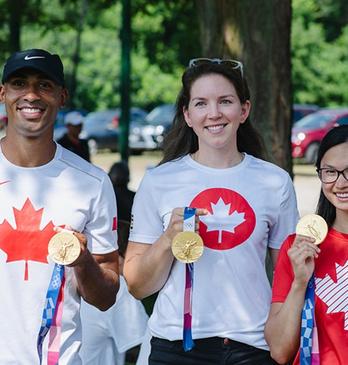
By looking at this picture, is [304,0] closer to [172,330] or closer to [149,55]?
[149,55]

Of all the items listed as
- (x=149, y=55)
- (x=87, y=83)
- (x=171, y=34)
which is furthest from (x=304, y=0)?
(x=171, y=34)

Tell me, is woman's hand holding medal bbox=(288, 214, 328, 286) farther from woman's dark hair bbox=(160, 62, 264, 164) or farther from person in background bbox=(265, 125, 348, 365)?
woman's dark hair bbox=(160, 62, 264, 164)

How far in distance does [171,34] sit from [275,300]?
45.4ft

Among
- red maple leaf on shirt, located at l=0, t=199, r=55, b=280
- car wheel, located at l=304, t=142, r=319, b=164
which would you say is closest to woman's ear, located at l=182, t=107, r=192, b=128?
red maple leaf on shirt, located at l=0, t=199, r=55, b=280

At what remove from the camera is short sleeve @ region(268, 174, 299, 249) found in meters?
4.33

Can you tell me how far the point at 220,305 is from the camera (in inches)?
164

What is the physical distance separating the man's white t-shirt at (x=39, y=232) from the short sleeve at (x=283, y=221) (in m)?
0.65

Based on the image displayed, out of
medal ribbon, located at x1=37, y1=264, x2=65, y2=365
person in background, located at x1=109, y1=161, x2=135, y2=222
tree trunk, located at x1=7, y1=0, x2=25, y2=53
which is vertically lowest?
person in background, located at x1=109, y1=161, x2=135, y2=222

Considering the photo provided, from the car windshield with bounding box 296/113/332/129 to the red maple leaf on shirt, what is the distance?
89.4 ft

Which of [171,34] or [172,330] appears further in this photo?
[171,34]

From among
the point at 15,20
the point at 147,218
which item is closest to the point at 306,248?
the point at 147,218

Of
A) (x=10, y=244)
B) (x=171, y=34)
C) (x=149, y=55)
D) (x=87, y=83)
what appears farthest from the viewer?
(x=87, y=83)

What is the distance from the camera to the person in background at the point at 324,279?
12.4 ft

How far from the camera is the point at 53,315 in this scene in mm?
4031
